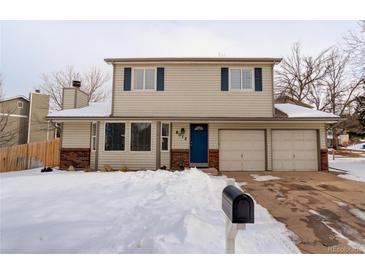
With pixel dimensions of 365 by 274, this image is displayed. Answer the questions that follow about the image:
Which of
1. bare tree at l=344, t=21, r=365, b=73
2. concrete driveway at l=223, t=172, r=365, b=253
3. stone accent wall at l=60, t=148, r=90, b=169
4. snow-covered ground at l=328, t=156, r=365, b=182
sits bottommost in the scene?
concrete driveway at l=223, t=172, r=365, b=253

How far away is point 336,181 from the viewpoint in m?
8.02

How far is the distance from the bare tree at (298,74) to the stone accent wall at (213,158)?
16.9 metres

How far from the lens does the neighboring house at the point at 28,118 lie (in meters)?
21.6

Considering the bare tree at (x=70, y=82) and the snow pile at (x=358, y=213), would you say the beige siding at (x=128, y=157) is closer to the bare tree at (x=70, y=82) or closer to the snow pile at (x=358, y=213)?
the snow pile at (x=358, y=213)

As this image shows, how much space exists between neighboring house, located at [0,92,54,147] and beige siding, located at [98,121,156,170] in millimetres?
14954

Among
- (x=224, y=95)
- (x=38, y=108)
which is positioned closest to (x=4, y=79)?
(x=38, y=108)

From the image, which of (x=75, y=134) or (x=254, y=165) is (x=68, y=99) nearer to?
(x=75, y=134)

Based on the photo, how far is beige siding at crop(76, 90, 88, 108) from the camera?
12.9 metres

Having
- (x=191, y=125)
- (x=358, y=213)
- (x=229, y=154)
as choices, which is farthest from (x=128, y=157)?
(x=358, y=213)

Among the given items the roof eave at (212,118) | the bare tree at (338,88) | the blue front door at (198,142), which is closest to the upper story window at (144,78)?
the roof eave at (212,118)

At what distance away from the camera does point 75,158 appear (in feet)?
35.6

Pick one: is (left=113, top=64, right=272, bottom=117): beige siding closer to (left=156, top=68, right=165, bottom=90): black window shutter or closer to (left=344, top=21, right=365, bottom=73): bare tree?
(left=156, top=68, right=165, bottom=90): black window shutter

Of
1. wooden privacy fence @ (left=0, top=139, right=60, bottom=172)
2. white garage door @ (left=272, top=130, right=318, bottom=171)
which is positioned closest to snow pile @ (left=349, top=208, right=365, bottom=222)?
white garage door @ (left=272, top=130, right=318, bottom=171)
